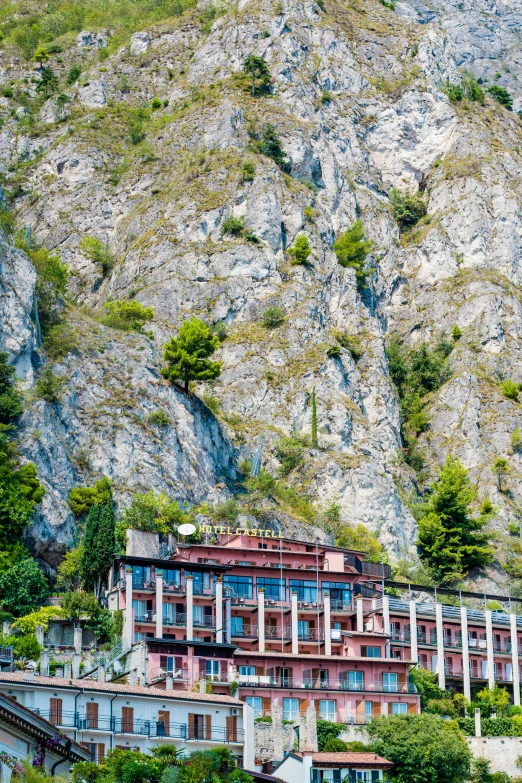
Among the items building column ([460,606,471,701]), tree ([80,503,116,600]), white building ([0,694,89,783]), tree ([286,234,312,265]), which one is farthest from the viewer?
tree ([286,234,312,265])

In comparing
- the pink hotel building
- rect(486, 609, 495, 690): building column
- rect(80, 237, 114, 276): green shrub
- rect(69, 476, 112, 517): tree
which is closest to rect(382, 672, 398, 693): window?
the pink hotel building

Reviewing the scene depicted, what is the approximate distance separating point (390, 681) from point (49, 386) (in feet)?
132

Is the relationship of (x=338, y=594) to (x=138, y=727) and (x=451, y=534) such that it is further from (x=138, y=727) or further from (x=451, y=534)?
(x=138, y=727)

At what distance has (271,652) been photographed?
80062mm

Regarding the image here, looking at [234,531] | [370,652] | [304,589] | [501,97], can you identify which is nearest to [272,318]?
[234,531]

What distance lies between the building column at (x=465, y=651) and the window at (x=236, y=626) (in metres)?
17.0

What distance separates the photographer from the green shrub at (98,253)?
473 ft

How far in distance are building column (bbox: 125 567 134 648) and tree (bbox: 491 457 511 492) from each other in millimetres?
58073

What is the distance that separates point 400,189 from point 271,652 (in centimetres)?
10180

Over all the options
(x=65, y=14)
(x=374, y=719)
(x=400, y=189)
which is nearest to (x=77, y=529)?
(x=374, y=719)

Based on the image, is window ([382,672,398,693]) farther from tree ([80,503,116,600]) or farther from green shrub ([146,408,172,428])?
green shrub ([146,408,172,428])

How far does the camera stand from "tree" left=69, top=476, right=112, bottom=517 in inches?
3716

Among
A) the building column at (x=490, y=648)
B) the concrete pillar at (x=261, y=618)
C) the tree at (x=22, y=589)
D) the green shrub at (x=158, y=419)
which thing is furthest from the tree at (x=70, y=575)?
the building column at (x=490, y=648)

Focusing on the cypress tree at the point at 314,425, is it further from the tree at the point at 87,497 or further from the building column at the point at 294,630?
the building column at the point at 294,630
